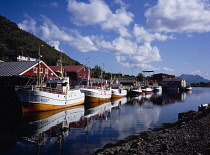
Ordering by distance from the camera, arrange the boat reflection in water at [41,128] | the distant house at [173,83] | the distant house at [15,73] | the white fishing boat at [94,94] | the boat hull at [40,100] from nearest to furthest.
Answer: the boat reflection in water at [41,128] → the boat hull at [40,100] → the distant house at [15,73] → the white fishing boat at [94,94] → the distant house at [173,83]

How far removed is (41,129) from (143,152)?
521 inches

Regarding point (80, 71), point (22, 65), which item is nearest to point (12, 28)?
point (80, 71)

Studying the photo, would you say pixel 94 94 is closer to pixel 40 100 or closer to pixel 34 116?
pixel 40 100

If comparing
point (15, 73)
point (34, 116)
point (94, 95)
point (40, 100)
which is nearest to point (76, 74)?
point (94, 95)

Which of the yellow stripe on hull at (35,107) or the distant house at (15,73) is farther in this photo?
the distant house at (15,73)

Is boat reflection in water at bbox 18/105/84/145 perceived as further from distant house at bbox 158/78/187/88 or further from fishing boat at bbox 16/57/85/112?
distant house at bbox 158/78/187/88

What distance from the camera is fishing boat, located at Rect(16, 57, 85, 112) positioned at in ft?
89.8

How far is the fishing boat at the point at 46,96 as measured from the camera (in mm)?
27384

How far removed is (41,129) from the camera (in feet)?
68.7

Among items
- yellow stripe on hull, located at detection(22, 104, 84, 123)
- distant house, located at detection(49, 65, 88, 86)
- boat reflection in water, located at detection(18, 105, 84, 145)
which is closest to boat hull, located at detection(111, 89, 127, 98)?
distant house, located at detection(49, 65, 88, 86)

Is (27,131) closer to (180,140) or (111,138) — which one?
(111,138)

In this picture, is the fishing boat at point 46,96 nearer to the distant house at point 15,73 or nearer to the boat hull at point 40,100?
the boat hull at point 40,100

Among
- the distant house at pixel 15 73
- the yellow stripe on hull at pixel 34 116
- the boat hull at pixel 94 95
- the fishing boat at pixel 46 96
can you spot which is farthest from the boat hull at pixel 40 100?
the boat hull at pixel 94 95

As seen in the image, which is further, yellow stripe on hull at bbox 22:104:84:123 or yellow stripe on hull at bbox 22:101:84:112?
yellow stripe on hull at bbox 22:101:84:112
